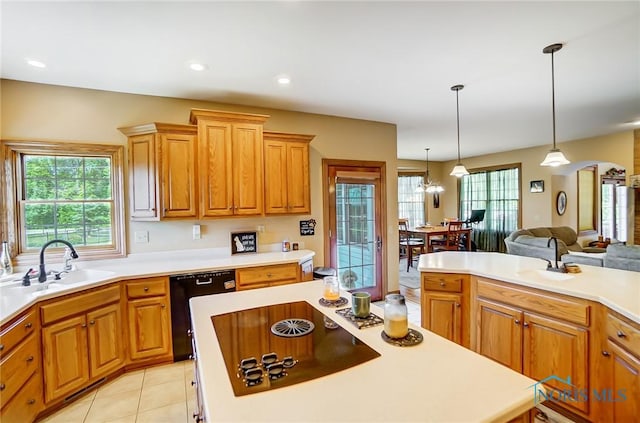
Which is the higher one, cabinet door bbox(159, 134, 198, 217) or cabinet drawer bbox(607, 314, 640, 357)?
cabinet door bbox(159, 134, 198, 217)

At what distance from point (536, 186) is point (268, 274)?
6.84 meters

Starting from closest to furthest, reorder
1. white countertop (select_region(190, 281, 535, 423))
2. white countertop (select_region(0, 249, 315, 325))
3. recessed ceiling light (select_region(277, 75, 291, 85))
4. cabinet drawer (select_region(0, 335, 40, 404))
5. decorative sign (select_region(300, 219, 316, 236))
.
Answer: white countertop (select_region(190, 281, 535, 423)), cabinet drawer (select_region(0, 335, 40, 404)), white countertop (select_region(0, 249, 315, 325)), recessed ceiling light (select_region(277, 75, 291, 85)), decorative sign (select_region(300, 219, 316, 236))

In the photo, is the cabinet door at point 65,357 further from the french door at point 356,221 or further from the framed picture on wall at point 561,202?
the framed picture on wall at point 561,202

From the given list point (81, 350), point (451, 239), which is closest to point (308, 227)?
point (81, 350)

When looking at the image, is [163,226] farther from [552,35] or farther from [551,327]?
[552,35]

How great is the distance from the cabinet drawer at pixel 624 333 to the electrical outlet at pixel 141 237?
12.7 ft

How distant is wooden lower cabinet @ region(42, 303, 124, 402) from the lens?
86.0 inches

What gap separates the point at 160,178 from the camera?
9.83 feet

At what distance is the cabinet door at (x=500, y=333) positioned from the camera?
222cm

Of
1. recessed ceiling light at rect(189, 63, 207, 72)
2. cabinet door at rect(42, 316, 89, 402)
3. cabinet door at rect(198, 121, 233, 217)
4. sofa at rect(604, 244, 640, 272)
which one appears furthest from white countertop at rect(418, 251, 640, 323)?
cabinet door at rect(42, 316, 89, 402)

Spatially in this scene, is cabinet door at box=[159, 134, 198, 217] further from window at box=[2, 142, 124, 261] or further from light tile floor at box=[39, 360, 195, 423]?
light tile floor at box=[39, 360, 195, 423]

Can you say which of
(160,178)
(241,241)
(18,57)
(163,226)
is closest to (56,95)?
(18,57)

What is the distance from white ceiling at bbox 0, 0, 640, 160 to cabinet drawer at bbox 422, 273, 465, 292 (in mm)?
1890

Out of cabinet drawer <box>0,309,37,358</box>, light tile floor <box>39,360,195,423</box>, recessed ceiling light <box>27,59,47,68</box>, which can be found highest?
recessed ceiling light <box>27,59,47,68</box>
